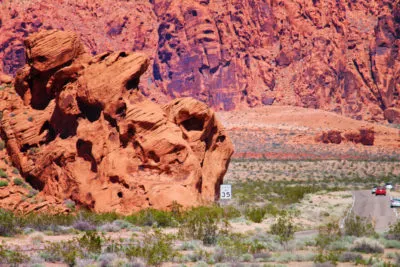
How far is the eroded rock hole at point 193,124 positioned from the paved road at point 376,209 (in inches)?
308

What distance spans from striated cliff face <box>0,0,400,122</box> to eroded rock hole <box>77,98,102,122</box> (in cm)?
10363

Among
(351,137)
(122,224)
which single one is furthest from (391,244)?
(351,137)

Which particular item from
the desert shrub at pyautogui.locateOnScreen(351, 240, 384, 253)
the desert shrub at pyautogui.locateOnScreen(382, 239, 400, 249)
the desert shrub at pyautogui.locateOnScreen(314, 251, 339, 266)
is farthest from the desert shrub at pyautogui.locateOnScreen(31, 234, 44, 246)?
the desert shrub at pyautogui.locateOnScreen(382, 239, 400, 249)

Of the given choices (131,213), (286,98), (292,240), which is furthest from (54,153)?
(286,98)

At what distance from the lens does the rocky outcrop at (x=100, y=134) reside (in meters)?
25.0

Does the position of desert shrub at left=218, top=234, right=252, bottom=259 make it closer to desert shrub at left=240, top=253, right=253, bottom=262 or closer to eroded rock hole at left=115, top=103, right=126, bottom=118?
desert shrub at left=240, top=253, right=253, bottom=262

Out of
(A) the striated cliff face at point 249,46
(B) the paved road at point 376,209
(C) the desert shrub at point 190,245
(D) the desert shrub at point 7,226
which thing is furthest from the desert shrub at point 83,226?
(A) the striated cliff face at point 249,46

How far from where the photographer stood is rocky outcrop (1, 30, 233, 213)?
2502 cm

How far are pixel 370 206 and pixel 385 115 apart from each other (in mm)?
91199

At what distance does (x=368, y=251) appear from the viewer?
18.1 m

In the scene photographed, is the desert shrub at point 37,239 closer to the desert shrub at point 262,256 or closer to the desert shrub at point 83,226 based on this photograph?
the desert shrub at point 83,226

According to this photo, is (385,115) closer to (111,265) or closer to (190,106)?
(190,106)

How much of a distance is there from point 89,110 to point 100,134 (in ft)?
4.24

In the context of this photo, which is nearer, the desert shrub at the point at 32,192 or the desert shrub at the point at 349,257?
the desert shrub at the point at 349,257
